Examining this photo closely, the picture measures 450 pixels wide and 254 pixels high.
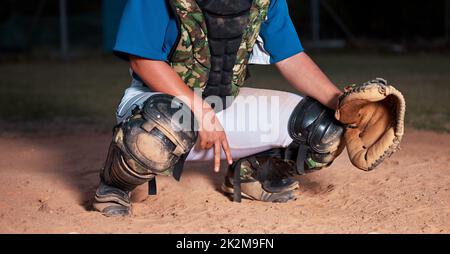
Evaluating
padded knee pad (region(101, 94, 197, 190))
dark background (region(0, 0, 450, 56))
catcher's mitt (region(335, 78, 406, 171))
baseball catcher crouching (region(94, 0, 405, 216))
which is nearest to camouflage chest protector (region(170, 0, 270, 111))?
baseball catcher crouching (region(94, 0, 405, 216))

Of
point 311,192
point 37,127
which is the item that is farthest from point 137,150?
point 37,127

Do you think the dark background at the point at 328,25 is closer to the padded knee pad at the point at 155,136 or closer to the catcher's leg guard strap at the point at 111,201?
the catcher's leg guard strap at the point at 111,201

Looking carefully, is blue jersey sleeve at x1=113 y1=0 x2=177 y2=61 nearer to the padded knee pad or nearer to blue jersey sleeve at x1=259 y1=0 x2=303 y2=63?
the padded knee pad

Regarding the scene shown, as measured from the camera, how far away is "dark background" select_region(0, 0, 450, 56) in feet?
48.2

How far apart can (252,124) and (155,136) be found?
2.01ft

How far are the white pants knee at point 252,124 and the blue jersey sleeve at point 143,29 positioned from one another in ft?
1.00

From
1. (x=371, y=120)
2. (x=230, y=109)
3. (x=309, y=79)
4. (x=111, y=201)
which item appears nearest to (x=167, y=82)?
(x=230, y=109)

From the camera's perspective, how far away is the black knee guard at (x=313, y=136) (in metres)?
3.36

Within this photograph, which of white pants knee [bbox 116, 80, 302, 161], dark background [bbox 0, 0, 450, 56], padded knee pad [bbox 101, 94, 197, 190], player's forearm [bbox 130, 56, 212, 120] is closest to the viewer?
padded knee pad [bbox 101, 94, 197, 190]

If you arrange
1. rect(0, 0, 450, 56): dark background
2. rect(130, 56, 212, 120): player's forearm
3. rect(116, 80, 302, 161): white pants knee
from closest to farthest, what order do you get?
rect(130, 56, 212, 120): player's forearm
rect(116, 80, 302, 161): white pants knee
rect(0, 0, 450, 56): dark background

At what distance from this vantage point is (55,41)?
15.2m

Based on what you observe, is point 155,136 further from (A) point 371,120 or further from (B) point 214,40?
(A) point 371,120

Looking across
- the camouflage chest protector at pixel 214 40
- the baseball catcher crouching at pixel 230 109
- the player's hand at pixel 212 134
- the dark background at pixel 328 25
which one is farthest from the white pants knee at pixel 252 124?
the dark background at pixel 328 25

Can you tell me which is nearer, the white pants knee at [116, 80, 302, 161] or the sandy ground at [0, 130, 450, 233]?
the sandy ground at [0, 130, 450, 233]
